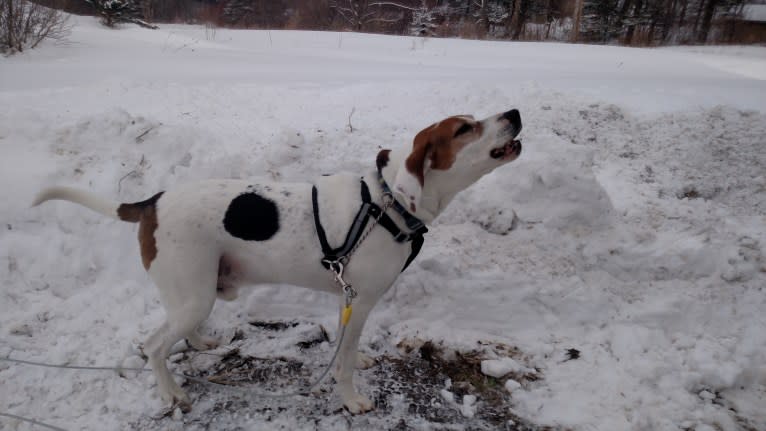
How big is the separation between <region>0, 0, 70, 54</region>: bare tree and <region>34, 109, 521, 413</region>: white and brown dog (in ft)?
23.5

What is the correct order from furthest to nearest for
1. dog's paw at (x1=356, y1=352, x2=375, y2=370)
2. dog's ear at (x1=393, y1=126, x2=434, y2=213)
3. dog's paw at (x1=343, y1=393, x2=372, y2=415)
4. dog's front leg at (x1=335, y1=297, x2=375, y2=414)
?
dog's paw at (x1=356, y1=352, x2=375, y2=370), dog's paw at (x1=343, y1=393, x2=372, y2=415), dog's front leg at (x1=335, y1=297, x2=375, y2=414), dog's ear at (x1=393, y1=126, x2=434, y2=213)

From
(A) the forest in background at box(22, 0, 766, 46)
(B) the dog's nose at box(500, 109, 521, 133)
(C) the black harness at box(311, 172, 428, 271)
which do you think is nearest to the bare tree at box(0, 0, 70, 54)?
(C) the black harness at box(311, 172, 428, 271)

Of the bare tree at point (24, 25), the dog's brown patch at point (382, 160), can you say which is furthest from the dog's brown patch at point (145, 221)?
the bare tree at point (24, 25)

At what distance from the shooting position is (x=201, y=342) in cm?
323

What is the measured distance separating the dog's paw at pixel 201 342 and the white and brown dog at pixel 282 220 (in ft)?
1.68

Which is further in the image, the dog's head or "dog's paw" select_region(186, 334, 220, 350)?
"dog's paw" select_region(186, 334, 220, 350)

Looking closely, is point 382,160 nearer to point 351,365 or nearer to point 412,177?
point 412,177

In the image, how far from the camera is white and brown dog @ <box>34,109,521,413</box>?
8.04 ft

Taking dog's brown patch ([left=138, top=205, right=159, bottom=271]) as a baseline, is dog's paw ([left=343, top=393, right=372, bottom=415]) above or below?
below

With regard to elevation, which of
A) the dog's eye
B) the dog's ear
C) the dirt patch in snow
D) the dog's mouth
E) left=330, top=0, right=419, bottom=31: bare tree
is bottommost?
the dirt patch in snow

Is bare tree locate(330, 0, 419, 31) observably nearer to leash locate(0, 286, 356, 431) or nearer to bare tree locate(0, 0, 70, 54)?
bare tree locate(0, 0, 70, 54)

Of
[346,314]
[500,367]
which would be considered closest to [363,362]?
[346,314]

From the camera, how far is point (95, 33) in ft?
36.7

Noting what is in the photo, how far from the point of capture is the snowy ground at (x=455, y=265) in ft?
9.30
